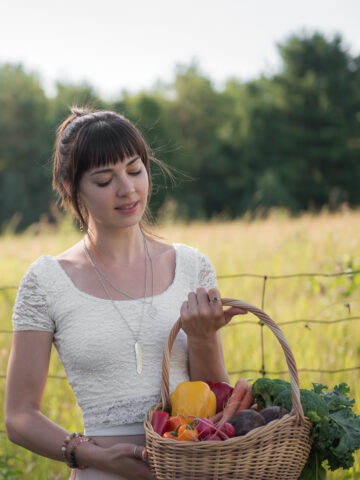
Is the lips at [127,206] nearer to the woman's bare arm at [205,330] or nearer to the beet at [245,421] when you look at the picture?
the woman's bare arm at [205,330]

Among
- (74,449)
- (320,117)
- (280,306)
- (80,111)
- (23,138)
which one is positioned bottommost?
(280,306)

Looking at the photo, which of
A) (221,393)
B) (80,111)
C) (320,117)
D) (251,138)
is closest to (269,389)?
(221,393)

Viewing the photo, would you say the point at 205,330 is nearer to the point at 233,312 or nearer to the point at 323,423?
the point at 233,312

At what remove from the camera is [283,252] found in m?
6.58

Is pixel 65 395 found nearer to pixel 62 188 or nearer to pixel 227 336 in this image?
pixel 227 336

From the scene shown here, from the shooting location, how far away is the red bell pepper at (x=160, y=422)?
1.45 m

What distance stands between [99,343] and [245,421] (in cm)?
57

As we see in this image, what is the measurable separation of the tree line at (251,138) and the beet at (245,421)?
23.2 meters

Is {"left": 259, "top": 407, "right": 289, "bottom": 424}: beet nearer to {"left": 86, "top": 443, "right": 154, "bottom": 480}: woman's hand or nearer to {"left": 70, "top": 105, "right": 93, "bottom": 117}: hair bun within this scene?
{"left": 86, "top": 443, "right": 154, "bottom": 480}: woman's hand

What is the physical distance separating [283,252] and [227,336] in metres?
2.77

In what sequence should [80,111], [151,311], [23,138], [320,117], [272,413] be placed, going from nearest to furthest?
[272,413] → [151,311] → [80,111] → [320,117] → [23,138]

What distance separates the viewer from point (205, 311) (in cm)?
158

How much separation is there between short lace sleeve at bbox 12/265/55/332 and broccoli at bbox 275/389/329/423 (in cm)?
77

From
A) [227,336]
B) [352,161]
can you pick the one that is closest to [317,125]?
[352,161]
